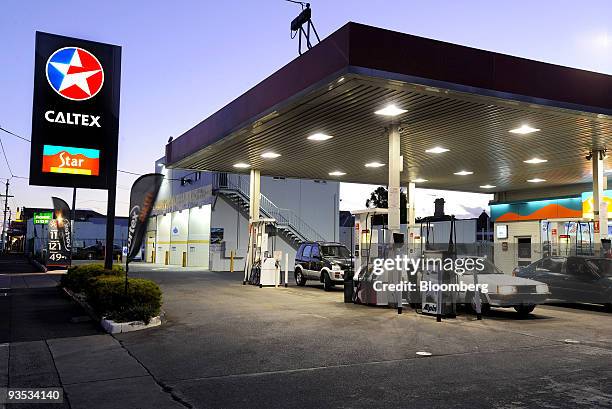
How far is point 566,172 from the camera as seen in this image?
23.4 metres

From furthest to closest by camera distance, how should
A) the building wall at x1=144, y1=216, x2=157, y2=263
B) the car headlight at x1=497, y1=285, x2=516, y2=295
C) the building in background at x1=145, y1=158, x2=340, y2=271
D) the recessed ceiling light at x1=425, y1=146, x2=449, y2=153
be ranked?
the building wall at x1=144, y1=216, x2=157, y2=263 < the building in background at x1=145, y1=158, x2=340, y2=271 < the recessed ceiling light at x1=425, y1=146, x2=449, y2=153 < the car headlight at x1=497, y1=285, x2=516, y2=295

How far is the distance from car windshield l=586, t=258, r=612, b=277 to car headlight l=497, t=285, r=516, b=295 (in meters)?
3.47

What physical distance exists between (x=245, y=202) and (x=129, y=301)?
24500 millimetres

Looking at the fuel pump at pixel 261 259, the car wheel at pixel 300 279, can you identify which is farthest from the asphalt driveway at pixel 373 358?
the car wheel at pixel 300 279

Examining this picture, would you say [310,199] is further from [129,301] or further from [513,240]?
[129,301]

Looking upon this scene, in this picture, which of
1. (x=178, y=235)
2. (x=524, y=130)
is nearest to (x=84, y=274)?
(x=524, y=130)

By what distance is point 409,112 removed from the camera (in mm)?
14031

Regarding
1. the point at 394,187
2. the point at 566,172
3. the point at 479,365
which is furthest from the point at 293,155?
the point at 479,365

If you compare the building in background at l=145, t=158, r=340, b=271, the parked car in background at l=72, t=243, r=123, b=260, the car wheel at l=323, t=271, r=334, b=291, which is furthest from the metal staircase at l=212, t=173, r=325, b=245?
the parked car in background at l=72, t=243, r=123, b=260

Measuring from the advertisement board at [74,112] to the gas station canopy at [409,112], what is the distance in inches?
130

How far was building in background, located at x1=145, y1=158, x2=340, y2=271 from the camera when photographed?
35.8 m

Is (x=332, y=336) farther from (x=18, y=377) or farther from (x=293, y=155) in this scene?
(x=293, y=155)

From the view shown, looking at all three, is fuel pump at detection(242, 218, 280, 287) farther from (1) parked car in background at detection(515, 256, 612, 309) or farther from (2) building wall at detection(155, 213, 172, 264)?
(2) building wall at detection(155, 213, 172, 264)

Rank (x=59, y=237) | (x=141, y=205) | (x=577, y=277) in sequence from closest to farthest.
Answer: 1. (x=141, y=205)
2. (x=577, y=277)
3. (x=59, y=237)
